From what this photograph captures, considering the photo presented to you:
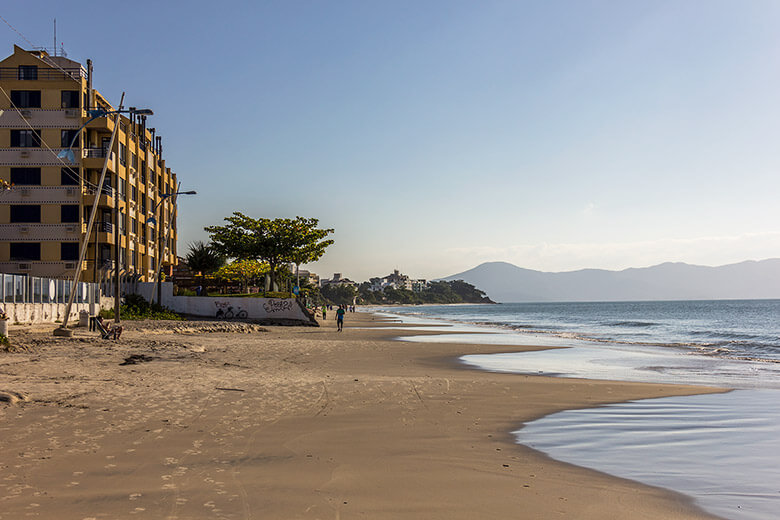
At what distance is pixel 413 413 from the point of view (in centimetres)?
1178

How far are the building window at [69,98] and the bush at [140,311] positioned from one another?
15373 millimetres

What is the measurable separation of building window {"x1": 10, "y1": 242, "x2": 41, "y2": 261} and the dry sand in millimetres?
34707

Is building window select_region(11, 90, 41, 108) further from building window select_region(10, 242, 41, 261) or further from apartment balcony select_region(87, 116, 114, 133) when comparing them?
building window select_region(10, 242, 41, 261)

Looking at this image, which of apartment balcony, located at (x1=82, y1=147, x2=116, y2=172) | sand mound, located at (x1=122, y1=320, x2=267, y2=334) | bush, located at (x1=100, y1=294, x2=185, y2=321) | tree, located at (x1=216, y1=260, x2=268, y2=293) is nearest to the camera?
sand mound, located at (x1=122, y1=320, x2=267, y2=334)

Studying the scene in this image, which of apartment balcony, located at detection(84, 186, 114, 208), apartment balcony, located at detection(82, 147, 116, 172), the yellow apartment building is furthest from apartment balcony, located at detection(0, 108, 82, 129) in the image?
apartment balcony, located at detection(84, 186, 114, 208)

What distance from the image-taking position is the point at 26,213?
156 feet

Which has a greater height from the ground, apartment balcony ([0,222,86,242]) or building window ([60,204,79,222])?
building window ([60,204,79,222])

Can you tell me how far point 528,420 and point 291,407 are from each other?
178 inches

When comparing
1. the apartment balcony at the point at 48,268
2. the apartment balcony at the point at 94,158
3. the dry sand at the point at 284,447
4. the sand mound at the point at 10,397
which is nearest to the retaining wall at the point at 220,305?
the apartment balcony at the point at 48,268

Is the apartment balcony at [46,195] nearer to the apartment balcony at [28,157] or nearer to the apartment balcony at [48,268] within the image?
the apartment balcony at [28,157]

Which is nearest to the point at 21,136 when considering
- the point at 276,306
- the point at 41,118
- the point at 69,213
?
the point at 41,118

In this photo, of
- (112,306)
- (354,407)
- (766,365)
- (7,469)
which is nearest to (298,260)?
(112,306)

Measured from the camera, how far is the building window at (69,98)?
156 ft

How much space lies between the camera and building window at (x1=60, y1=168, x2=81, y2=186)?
4757 cm
